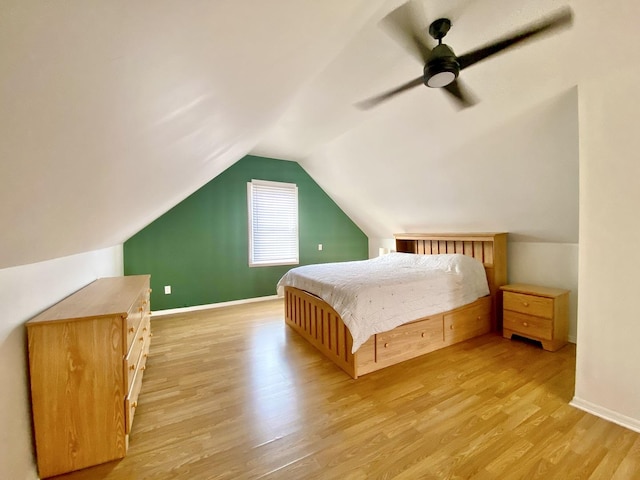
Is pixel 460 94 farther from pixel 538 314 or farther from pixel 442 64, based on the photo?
pixel 538 314

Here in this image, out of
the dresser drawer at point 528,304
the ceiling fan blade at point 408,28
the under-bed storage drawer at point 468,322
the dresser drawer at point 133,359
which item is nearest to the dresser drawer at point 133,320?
the dresser drawer at point 133,359

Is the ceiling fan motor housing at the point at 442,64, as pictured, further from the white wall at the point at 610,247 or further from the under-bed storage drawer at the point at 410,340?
the under-bed storage drawer at the point at 410,340

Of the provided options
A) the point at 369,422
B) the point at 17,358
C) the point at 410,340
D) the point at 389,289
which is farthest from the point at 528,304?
the point at 17,358

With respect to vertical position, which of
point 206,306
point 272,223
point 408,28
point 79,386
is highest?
point 408,28

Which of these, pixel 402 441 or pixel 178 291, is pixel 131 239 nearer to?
pixel 178 291

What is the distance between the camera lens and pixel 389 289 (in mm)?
2365

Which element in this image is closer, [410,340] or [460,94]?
[460,94]

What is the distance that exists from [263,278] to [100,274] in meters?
2.40

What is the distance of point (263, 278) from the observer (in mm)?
4645

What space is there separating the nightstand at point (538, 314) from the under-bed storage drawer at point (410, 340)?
0.91 m

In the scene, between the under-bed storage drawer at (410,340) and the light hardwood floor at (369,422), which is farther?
the under-bed storage drawer at (410,340)

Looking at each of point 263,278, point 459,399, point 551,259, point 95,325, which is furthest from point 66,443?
point 551,259

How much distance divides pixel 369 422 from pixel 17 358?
6.42ft

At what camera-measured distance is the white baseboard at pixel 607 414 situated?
163 cm
